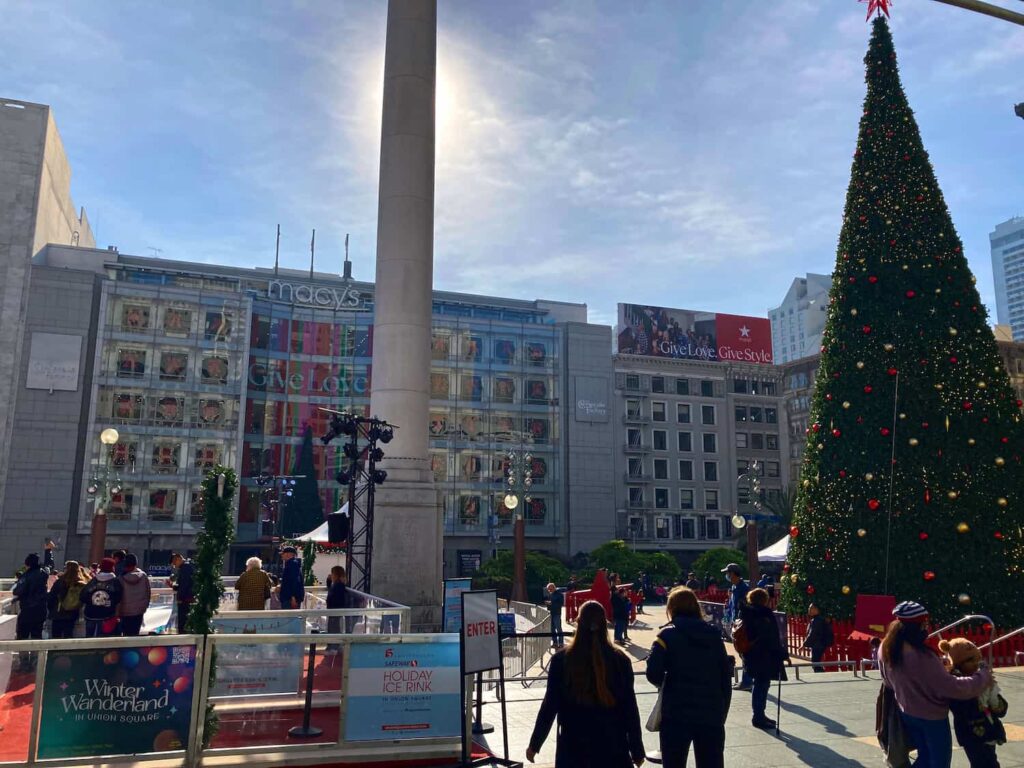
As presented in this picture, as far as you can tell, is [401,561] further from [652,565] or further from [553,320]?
[553,320]

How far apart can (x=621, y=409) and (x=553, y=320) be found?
11.6 m

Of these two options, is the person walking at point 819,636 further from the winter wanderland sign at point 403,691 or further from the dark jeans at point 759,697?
the winter wanderland sign at point 403,691

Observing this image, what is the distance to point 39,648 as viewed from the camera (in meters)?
8.55

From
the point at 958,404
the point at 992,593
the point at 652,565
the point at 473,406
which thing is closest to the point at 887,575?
the point at 992,593

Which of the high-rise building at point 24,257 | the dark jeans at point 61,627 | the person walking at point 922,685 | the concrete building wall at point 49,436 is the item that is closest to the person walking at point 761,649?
the person walking at point 922,685

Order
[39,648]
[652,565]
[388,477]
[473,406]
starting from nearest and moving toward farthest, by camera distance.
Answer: [39,648] → [388,477] → [652,565] → [473,406]

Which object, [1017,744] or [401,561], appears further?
[401,561]

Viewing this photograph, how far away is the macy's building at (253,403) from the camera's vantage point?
60344 mm

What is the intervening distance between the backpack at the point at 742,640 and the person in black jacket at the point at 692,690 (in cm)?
454

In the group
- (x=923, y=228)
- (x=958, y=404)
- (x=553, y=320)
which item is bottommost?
(x=958, y=404)

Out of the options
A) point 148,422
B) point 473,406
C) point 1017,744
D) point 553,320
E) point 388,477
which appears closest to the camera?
point 1017,744

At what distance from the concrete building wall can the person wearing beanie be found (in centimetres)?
6349

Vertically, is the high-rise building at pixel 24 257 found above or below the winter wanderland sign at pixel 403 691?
above

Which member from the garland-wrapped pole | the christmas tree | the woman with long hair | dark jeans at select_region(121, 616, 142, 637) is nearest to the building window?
the christmas tree
